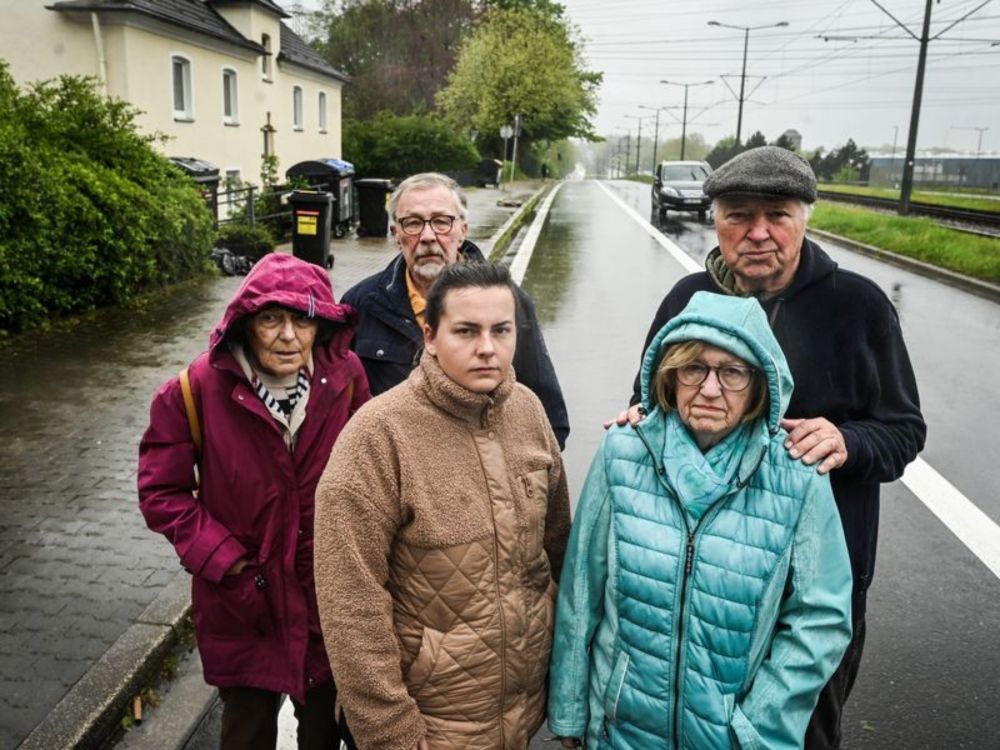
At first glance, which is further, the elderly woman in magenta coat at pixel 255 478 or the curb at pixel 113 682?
the curb at pixel 113 682

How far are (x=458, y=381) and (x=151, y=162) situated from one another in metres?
10.9

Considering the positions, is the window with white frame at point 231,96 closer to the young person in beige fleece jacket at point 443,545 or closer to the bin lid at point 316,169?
the bin lid at point 316,169

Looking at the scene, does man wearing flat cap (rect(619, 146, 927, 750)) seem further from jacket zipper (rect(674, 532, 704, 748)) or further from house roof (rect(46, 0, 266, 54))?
house roof (rect(46, 0, 266, 54))

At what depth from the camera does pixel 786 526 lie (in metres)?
2.02

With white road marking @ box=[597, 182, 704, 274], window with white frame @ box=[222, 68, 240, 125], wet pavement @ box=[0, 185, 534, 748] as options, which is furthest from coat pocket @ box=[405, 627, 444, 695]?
window with white frame @ box=[222, 68, 240, 125]

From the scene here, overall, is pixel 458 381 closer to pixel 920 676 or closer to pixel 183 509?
pixel 183 509

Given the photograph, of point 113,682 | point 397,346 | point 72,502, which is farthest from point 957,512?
point 72,502

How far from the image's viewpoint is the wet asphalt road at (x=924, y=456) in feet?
11.6

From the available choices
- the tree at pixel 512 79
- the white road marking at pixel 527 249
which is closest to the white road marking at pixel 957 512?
the white road marking at pixel 527 249

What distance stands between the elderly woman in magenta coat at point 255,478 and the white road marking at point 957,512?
3.86 meters

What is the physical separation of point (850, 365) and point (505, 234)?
17549 mm

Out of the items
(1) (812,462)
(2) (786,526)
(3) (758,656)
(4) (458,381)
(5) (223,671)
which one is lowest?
(5) (223,671)

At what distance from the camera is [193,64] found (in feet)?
81.0

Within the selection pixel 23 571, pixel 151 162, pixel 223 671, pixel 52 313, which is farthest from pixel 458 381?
pixel 151 162
